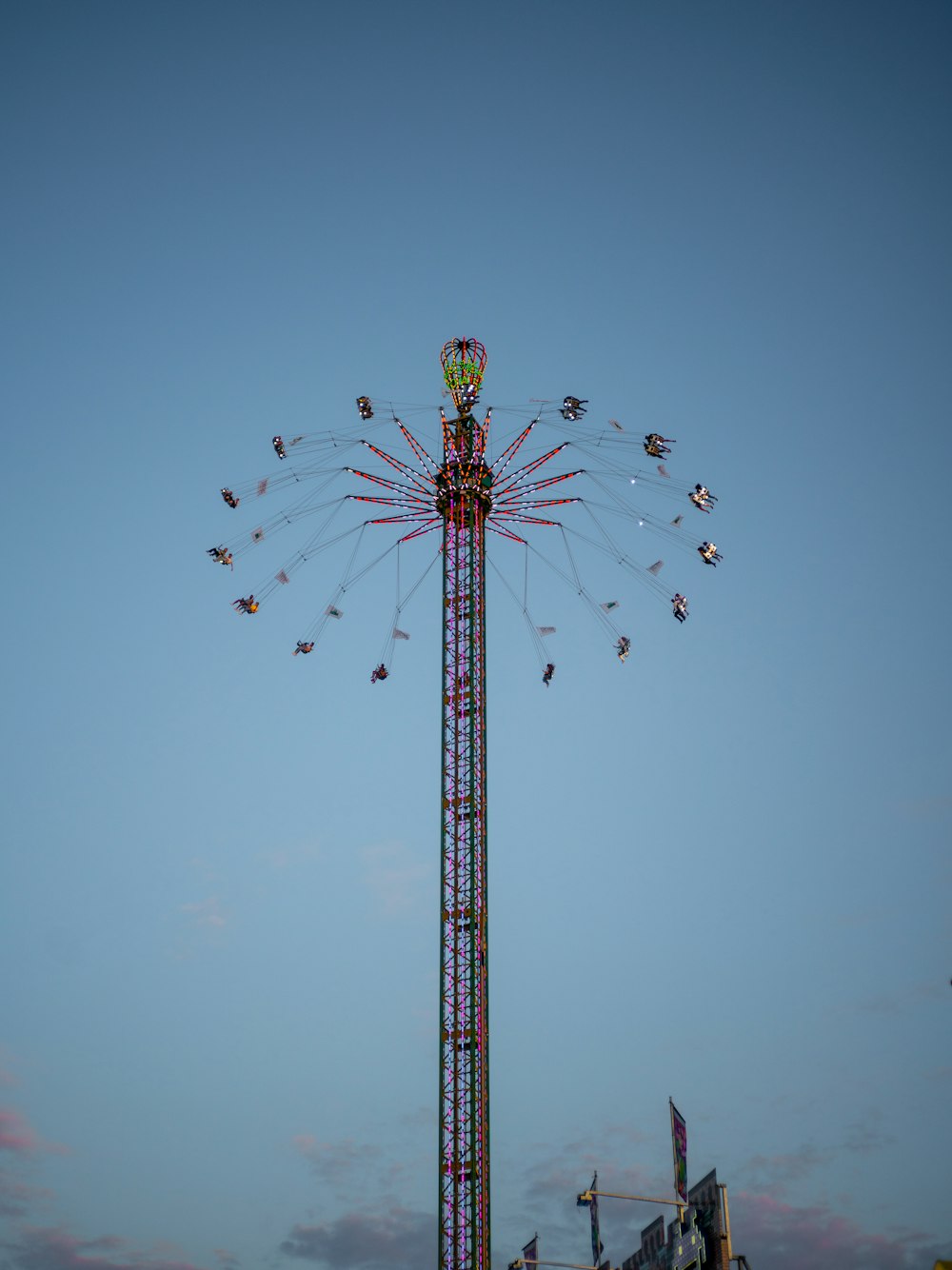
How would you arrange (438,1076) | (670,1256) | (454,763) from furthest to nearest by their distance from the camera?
(454,763), (438,1076), (670,1256)

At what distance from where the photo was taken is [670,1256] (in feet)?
218

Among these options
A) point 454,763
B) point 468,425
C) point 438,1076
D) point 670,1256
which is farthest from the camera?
point 468,425

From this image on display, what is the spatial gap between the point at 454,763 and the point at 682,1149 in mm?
20514

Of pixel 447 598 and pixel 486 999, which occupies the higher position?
pixel 447 598

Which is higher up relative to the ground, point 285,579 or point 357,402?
point 357,402

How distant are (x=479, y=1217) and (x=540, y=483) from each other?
35.0 meters

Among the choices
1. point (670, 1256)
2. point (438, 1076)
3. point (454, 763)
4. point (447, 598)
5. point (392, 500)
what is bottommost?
point (670, 1256)

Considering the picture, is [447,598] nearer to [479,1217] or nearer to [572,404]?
[572,404]

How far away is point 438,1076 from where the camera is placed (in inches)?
2872

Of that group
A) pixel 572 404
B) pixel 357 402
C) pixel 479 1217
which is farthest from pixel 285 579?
pixel 479 1217

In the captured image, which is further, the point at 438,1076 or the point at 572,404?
the point at 572,404

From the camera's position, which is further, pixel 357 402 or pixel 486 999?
pixel 357 402

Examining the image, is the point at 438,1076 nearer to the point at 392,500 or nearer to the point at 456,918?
the point at 456,918

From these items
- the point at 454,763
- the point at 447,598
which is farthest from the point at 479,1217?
the point at 447,598
